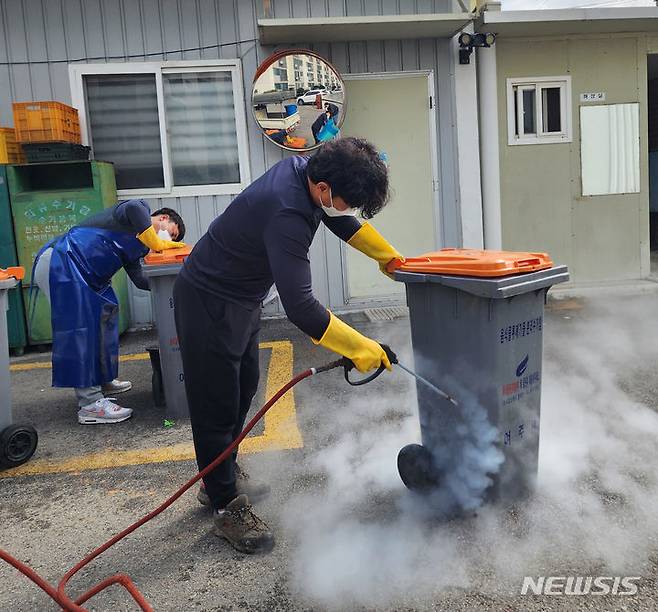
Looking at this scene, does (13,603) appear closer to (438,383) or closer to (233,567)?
(233,567)

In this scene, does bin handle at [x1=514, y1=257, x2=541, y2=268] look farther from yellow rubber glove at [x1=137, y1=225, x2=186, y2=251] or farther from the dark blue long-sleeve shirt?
yellow rubber glove at [x1=137, y1=225, x2=186, y2=251]

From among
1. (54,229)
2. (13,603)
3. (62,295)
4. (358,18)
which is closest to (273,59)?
(358,18)

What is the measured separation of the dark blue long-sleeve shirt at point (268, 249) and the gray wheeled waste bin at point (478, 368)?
0.62 meters

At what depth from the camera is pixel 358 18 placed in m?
5.87

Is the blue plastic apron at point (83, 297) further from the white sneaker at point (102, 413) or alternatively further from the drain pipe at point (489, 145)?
the drain pipe at point (489, 145)

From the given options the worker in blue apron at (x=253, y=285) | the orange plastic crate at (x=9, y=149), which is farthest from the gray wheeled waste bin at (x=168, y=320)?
the orange plastic crate at (x=9, y=149)

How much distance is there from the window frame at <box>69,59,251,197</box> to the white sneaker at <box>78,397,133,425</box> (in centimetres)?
313

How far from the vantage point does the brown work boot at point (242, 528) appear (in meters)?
2.57

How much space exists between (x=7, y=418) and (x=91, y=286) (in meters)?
1.00

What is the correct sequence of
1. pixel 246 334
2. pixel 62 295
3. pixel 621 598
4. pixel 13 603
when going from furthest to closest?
pixel 62 295 < pixel 246 334 < pixel 13 603 < pixel 621 598

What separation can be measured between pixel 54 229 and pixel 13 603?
4.35 m

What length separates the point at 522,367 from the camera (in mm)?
2637

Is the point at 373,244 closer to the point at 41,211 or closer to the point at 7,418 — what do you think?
the point at 7,418

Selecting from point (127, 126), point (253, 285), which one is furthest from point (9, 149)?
point (253, 285)
